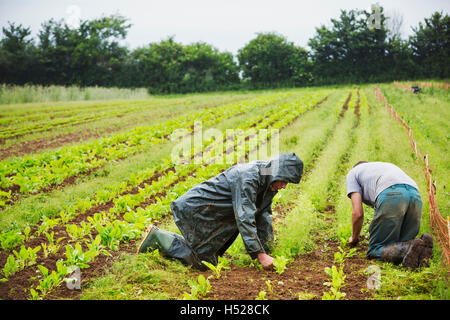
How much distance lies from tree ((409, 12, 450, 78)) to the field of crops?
2201cm

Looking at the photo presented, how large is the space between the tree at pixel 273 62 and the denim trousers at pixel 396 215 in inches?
1771

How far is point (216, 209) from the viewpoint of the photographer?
4.11 meters

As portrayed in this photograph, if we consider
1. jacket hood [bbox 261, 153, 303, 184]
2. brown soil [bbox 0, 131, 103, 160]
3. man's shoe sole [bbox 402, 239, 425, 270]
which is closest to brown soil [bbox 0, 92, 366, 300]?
man's shoe sole [bbox 402, 239, 425, 270]

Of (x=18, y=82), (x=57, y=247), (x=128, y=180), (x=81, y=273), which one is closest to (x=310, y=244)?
(x=81, y=273)

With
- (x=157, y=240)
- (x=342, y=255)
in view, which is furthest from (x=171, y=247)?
(x=342, y=255)

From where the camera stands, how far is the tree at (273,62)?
159ft

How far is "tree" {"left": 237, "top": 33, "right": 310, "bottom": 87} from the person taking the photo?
4859cm

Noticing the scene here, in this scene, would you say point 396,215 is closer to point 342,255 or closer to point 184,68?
point 342,255

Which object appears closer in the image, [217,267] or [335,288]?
[335,288]

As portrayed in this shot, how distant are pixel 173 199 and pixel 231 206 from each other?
2951 mm

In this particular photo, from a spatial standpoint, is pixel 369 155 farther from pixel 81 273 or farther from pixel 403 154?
pixel 81 273

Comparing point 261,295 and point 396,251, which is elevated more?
point 396,251

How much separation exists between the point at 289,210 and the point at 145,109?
18.5 m

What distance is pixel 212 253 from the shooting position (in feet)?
13.9
